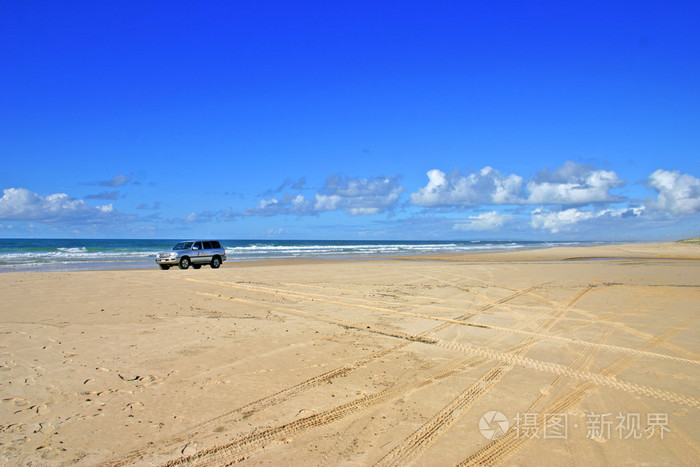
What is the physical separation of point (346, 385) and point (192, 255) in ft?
80.3

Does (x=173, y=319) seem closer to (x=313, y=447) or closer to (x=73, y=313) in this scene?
(x=73, y=313)

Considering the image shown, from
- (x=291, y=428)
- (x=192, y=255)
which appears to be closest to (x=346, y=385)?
(x=291, y=428)

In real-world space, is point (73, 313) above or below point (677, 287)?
above

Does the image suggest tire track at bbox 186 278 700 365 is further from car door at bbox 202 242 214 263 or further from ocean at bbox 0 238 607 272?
ocean at bbox 0 238 607 272

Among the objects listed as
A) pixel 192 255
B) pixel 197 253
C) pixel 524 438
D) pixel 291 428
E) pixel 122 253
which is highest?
pixel 122 253

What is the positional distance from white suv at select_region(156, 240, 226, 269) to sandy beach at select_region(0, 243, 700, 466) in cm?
1546

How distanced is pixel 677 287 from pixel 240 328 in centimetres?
1629

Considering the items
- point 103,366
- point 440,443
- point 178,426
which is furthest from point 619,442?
point 103,366

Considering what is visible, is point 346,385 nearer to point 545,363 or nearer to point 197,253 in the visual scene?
point 545,363

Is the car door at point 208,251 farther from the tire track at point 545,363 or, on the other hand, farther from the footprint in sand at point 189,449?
the footprint in sand at point 189,449

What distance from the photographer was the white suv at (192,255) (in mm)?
26750

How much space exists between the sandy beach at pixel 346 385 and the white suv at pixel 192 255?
50.7 ft

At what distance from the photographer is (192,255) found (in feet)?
91.7

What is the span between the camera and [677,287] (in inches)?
647
